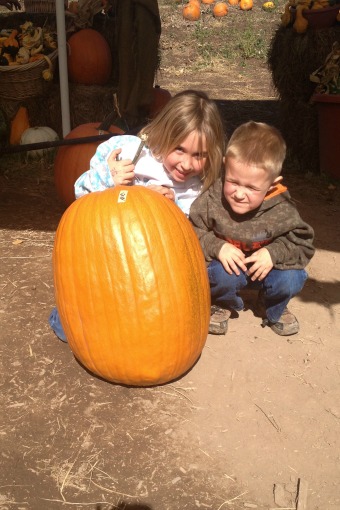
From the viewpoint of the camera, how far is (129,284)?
2.64m

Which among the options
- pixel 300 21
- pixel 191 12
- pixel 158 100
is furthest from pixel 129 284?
pixel 191 12

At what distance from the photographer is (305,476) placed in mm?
2404

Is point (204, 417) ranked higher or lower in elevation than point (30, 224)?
higher

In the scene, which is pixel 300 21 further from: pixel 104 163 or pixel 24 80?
pixel 104 163

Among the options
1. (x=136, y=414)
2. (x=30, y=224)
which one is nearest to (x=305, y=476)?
(x=136, y=414)

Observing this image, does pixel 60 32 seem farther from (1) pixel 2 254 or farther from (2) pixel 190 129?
(2) pixel 190 129

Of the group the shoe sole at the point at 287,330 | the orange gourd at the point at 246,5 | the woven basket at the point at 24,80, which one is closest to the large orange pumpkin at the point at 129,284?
the shoe sole at the point at 287,330

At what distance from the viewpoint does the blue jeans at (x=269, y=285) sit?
3184mm

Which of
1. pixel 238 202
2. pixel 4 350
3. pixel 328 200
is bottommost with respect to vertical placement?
pixel 328 200

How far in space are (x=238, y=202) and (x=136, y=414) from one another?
116cm

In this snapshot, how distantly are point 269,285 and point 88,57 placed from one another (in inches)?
165

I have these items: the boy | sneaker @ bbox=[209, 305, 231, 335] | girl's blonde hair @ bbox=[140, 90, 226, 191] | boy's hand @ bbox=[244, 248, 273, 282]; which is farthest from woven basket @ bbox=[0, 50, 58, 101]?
boy's hand @ bbox=[244, 248, 273, 282]

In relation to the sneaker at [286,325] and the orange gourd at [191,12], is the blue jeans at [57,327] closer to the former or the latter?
the sneaker at [286,325]

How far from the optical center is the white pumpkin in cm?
621
